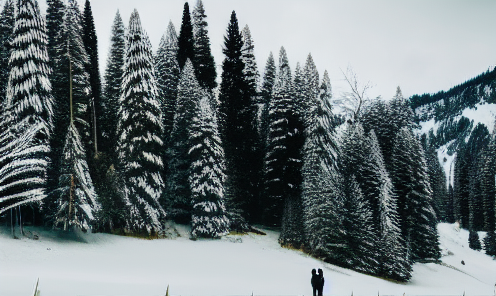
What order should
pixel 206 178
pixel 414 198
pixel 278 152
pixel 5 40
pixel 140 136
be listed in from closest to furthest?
pixel 140 136, pixel 206 178, pixel 5 40, pixel 278 152, pixel 414 198

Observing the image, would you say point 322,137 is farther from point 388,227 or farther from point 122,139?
point 122,139

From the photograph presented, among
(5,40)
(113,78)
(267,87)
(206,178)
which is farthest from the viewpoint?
(267,87)

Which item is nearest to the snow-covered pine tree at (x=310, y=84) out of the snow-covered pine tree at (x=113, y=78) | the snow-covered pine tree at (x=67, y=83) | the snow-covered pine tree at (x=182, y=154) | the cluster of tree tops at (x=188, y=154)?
the cluster of tree tops at (x=188, y=154)

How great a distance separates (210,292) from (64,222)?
11964 millimetres

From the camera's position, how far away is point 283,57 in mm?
53094

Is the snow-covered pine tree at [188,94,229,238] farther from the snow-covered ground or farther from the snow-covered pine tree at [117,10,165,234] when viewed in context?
the snow-covered pine tree at [117,10,165,234]

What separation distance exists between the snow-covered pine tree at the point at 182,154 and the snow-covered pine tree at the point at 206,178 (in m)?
1.31

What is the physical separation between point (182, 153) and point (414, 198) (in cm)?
2604

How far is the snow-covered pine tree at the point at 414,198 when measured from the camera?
121 ft

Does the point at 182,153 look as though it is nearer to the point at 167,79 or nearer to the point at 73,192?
the point at 167,79

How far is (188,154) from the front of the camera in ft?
98.0

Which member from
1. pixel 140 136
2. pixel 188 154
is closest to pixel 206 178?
pixel 188 154

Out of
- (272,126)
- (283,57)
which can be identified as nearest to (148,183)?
(272,126)

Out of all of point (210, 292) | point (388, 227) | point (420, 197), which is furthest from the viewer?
point (420, 197)
